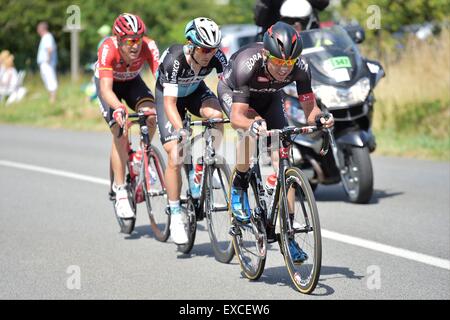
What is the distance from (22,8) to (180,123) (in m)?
26.3

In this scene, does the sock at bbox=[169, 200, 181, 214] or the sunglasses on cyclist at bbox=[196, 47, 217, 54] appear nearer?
the sunglasses on cyclist at bbox=[196, 47, 217, 54]

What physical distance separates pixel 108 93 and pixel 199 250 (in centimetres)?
170

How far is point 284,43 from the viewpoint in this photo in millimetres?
7289

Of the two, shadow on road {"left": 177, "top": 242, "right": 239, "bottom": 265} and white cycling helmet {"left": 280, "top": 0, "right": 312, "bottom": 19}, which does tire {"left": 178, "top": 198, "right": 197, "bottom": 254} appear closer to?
shadow on road {"left": 177, "top": 242, "right": 239, "bottom": 265}

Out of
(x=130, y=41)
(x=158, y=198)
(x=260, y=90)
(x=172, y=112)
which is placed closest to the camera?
(x=260, y=90)

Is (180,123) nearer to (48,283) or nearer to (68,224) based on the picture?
(48,283)

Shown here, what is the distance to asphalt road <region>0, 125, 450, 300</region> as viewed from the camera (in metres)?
7.61

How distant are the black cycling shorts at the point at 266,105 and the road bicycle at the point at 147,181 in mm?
1550

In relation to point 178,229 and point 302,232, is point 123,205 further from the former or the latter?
point 302,232

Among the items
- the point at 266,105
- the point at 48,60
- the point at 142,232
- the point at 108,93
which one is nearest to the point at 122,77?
the point at 108,93

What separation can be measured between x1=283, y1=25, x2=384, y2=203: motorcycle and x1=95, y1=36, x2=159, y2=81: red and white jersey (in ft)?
7.02

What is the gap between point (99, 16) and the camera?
36781mm

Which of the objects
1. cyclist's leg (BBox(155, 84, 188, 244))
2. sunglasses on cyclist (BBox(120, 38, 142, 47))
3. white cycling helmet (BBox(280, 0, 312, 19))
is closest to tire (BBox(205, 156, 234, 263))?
cyclist's leg (BBox(155, 84, 188, 244))
